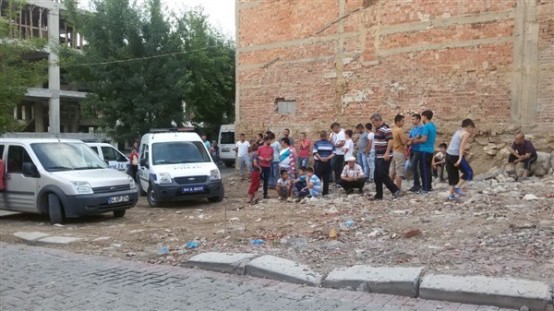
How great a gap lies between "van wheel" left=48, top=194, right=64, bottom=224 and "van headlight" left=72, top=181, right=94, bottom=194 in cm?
53

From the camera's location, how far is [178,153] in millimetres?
13430

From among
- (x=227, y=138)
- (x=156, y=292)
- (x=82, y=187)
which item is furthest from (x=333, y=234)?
(x=227, y=138)

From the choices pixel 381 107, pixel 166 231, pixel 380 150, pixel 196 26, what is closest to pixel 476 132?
pixel 381 107

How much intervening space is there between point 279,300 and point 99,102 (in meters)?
19.6

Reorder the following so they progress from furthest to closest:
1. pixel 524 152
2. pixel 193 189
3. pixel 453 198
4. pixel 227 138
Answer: pixel 227 138 → pixel 193 189 → pixel 524 152 → pixel 453 198

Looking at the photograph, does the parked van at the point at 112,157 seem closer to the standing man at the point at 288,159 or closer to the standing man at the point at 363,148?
the standing man at the point at 288,159

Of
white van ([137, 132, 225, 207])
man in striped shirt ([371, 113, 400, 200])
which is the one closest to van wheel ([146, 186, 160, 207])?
white van ([137, 132, 225, 207])

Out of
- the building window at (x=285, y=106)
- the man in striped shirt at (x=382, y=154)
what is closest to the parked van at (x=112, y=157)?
the building window at (x=285, y=106)

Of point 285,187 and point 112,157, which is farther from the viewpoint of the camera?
point 112,157

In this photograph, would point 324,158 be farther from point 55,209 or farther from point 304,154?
point 55,209

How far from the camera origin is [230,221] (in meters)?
9.65

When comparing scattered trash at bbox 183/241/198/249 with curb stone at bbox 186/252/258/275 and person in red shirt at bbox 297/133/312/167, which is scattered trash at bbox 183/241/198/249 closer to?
curb stone at bbox 186/252/258/275

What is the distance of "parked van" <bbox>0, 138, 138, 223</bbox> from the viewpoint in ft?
32.8

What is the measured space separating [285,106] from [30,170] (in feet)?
30.6
